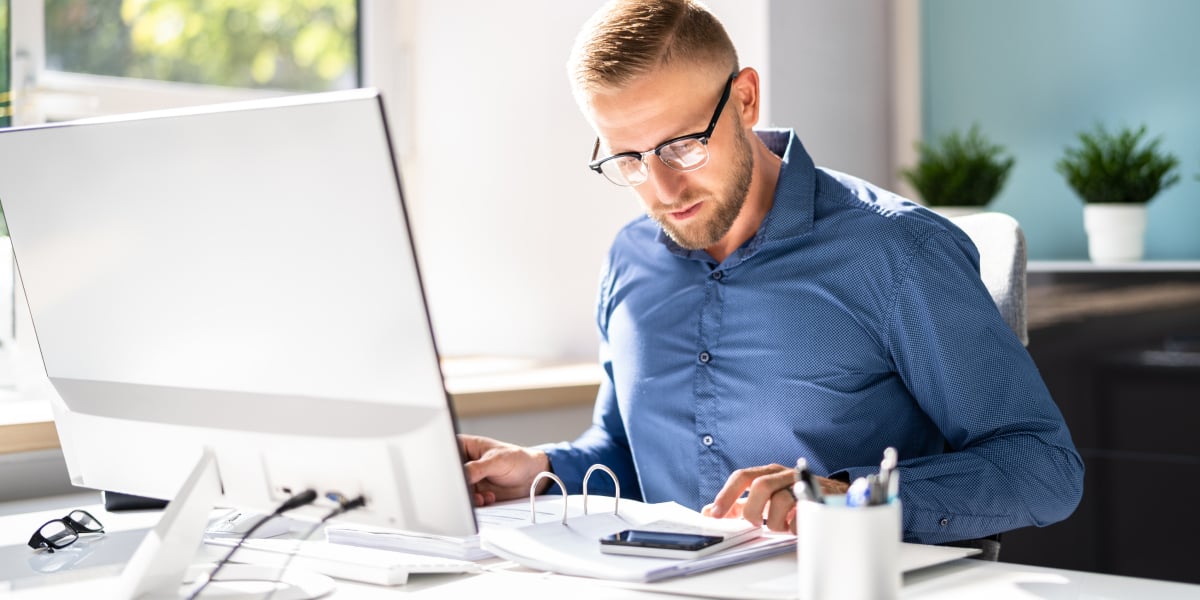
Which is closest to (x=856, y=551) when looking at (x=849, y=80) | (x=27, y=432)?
(x=27, y=432)

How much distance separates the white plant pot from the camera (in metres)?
2.51

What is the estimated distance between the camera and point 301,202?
886 millimetres

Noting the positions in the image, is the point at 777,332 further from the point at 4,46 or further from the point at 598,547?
the point at 4,46

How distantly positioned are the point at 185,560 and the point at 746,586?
48 centimetres

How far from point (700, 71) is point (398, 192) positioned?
2.29ft

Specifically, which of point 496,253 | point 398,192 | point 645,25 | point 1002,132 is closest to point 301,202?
point 398,192

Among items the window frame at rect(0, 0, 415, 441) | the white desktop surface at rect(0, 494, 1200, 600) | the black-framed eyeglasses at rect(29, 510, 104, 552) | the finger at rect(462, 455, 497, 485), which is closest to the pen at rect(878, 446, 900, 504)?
the white desktop surface at rect(0, 494, 1200, 600)

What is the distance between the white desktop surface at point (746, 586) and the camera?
0.96 metres

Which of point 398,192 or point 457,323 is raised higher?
point 398,192

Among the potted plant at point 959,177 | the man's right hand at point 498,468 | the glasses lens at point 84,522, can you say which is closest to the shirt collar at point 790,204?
the man's right hand at point 498,468

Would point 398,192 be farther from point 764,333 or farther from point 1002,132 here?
point 1002,132

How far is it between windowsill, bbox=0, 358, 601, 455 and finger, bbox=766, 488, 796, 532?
2.79 feet

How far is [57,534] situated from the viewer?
4.10ft

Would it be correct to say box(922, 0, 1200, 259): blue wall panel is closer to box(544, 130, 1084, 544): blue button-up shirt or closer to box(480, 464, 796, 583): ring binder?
box(544, 130, 1084, 544): blue button-up shirt
